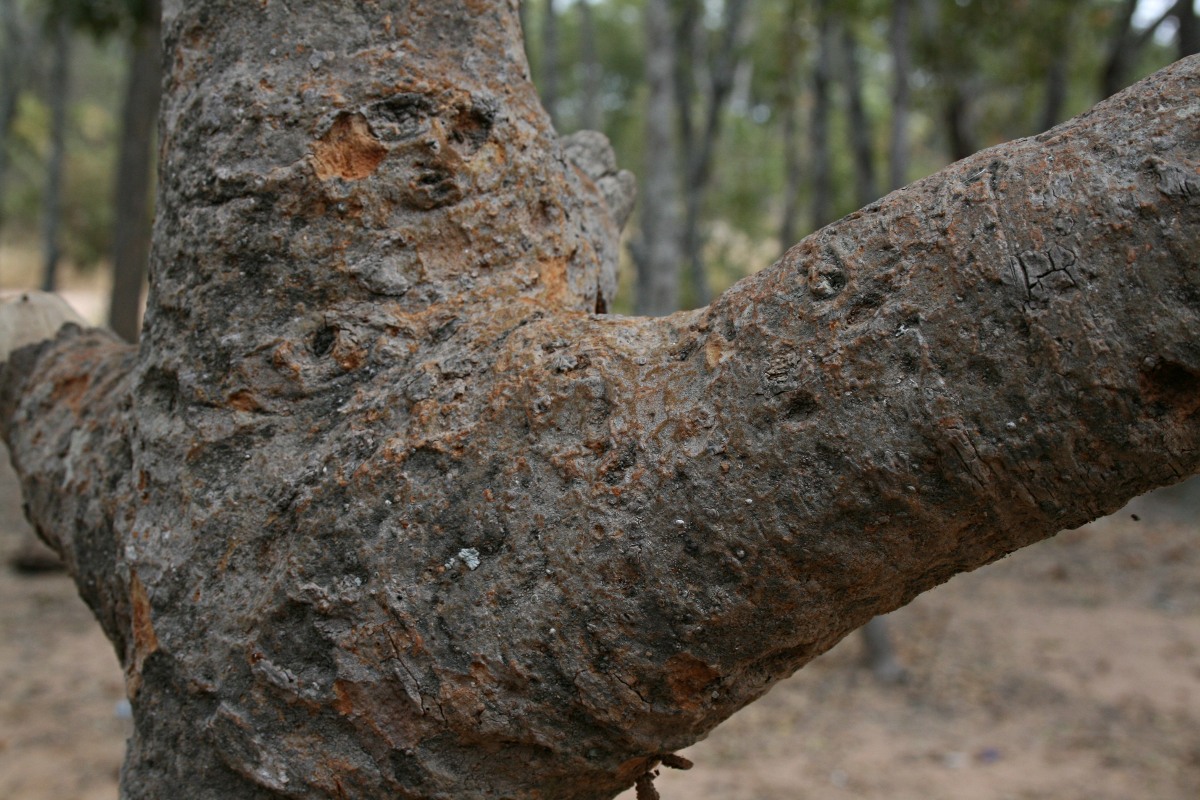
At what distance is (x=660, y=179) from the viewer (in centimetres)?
621

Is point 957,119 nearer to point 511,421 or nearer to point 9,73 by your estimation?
point 511,421

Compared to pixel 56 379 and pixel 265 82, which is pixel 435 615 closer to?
pixel 265 82

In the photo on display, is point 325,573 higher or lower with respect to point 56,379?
lower

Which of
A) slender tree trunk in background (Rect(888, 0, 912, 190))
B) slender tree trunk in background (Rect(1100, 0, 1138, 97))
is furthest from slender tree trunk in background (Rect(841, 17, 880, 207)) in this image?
slender tree trunk in background (Rect(1100, 0, 1138, 97))

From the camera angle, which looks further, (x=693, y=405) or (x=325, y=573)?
(x=325, y=573)

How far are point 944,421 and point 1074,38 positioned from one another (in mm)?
8527

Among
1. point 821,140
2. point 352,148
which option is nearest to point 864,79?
point 821,140

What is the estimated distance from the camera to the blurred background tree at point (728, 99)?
646 centimetres

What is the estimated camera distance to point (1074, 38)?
27.8ft

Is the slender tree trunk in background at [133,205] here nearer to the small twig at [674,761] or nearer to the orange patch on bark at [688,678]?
the small twig at [674,761]

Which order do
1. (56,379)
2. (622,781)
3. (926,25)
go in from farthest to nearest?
(926,25), (56,379), (622,781)

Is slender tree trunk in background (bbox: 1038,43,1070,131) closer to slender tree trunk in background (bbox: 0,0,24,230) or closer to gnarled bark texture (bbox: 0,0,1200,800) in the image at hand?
gnarled bark texture (bbox: 0,0,1200,800)

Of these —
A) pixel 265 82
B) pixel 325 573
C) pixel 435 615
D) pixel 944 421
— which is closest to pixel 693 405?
pixel 944 421

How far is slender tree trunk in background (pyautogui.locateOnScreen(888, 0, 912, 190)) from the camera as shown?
6.28 metres
